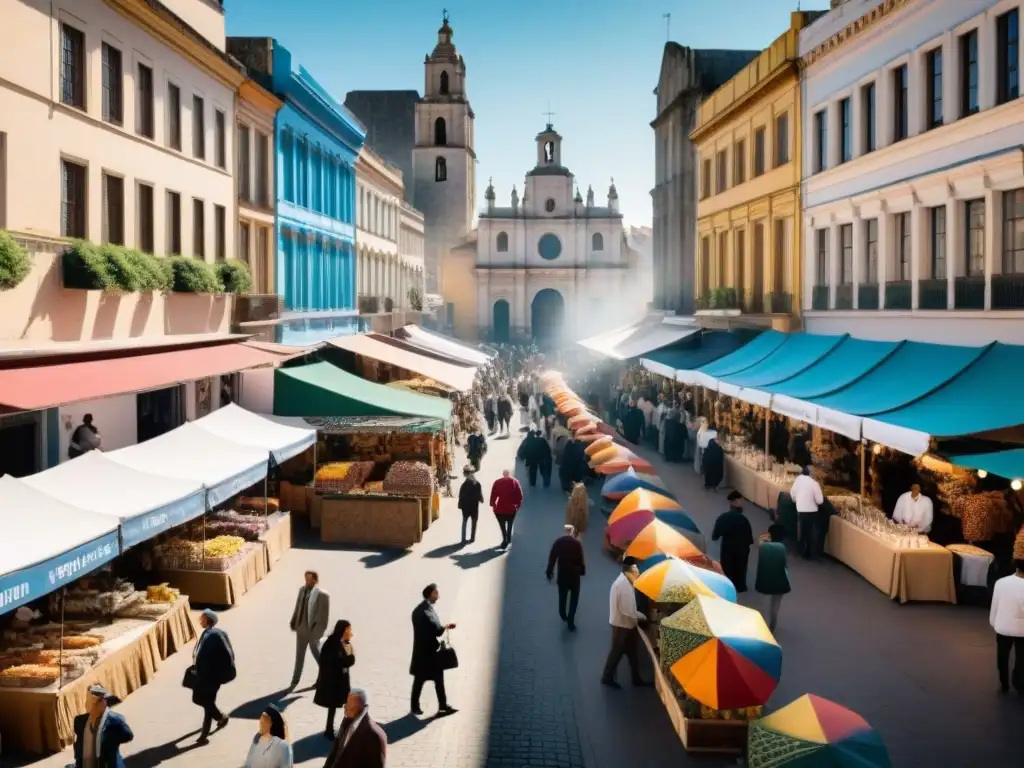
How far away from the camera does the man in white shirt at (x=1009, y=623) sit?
11.3m

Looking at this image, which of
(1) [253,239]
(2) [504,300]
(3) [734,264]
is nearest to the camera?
(1) [253,239]

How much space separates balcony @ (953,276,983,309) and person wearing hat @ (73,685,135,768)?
15436mm

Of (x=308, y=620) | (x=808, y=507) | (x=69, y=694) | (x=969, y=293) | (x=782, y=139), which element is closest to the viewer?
(x=69, y=694)

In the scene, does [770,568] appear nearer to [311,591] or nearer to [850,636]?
[850,636]

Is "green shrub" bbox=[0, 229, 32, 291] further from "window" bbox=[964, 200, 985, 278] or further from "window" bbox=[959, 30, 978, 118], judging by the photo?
"window" bbox=[959, 30, 978, 118]

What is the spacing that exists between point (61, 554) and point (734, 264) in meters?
27.1

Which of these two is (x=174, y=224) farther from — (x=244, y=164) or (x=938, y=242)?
(x=938, y=242)

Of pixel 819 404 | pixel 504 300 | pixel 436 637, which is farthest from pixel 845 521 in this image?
pixel 504 300

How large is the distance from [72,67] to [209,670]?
10.4 metres

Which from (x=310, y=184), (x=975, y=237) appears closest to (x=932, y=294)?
(x=975, y=237)

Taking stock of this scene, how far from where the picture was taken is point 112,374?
1530cm

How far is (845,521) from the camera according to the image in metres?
17.4

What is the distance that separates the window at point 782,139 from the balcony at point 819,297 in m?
4.11

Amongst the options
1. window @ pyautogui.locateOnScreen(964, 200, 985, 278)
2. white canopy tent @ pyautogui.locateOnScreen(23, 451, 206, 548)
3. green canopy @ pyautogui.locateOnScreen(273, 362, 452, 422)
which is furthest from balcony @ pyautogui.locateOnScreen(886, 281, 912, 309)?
white canopy tent @ pyautogui.locateOnScreen(23, 451, 206, 548)
